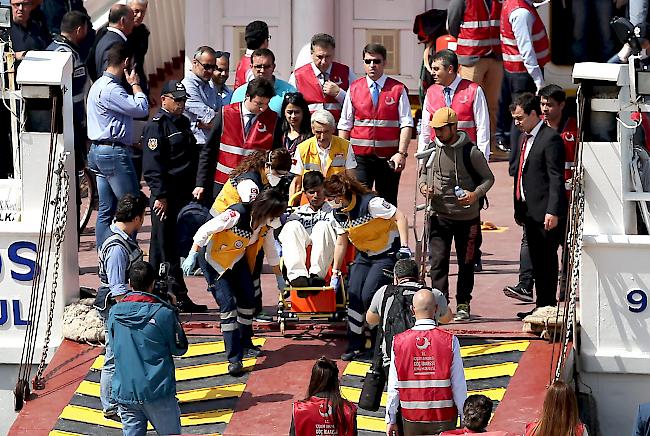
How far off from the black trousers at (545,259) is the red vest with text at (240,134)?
2.32 meters

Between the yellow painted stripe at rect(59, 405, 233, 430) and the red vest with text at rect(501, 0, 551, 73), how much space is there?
6907mm

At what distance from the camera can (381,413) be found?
12.3 m

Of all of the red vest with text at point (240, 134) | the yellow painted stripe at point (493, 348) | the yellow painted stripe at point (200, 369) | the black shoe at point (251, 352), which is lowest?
the yellow painted stripe at point (200, 369)

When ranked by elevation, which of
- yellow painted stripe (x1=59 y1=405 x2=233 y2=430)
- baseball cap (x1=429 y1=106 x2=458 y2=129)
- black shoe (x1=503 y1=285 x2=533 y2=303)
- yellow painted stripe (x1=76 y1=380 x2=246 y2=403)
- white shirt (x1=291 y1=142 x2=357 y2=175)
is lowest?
yellow painted stripe (x1=59 y1=405 x2=233 y2=430)

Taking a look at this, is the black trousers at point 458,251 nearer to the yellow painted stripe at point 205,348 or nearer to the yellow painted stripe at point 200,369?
the yellow painted stripe at point 205,348

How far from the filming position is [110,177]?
47.8 feet

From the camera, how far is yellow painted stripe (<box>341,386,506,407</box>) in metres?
12.4

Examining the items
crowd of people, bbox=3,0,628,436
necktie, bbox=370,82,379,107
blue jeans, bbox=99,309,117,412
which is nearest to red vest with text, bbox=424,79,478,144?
crowd of people, bbox=3,0,628,436

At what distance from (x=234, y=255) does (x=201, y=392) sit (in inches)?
40.9

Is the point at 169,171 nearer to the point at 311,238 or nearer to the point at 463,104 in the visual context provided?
the point at 311,238

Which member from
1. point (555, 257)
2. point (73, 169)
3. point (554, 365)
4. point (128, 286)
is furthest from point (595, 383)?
point (73, 169)

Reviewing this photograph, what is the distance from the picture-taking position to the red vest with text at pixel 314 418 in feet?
33.4

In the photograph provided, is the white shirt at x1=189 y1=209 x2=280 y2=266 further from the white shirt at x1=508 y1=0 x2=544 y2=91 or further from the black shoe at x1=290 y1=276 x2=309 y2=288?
the white shirt at x1=508 y1=0 x2=544 y2=91

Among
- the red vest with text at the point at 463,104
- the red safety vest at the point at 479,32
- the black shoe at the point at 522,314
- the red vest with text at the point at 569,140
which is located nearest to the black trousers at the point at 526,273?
the black shoe at the point at 522,314
